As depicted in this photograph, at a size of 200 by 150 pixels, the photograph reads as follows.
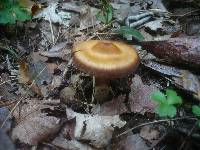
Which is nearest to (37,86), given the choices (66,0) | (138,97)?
(138,97)

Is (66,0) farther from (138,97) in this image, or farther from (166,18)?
(138,97)

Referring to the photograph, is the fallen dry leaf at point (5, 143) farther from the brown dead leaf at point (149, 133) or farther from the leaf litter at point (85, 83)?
the brown dead leaf at point (149, 133)

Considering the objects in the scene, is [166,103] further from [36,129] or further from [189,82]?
[36,129]

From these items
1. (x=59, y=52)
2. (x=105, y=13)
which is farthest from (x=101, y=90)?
(x=105, y=13)

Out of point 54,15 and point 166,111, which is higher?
point 54,15

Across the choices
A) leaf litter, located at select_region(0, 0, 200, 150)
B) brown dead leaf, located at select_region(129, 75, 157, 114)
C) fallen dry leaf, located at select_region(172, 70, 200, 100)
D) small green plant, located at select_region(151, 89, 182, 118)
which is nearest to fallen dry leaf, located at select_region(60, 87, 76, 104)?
leaf litter, located at select_region(0, 0, 200, 150)

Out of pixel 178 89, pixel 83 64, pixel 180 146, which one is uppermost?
pixel 83 64

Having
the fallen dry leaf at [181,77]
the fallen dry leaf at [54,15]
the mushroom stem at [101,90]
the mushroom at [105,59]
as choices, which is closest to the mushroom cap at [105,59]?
the mushroom at [105,59]
